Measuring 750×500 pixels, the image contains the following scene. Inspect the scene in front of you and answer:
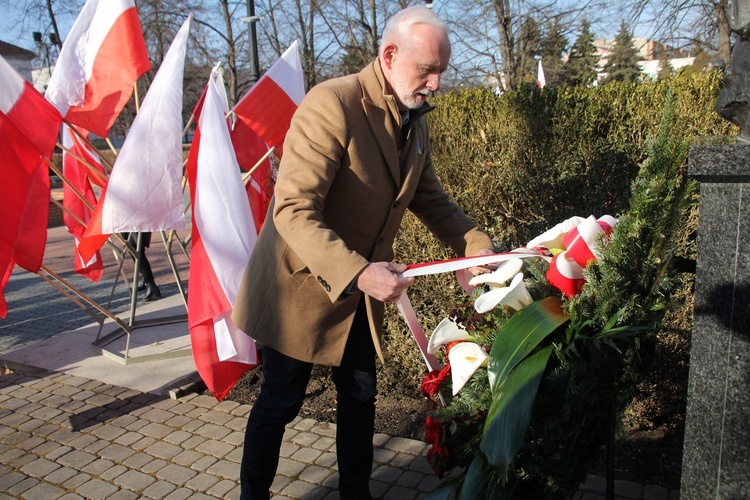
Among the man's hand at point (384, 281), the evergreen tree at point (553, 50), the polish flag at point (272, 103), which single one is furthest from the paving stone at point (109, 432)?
the evergreen tree at point (553, 50)

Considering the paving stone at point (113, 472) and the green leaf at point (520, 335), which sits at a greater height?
the green leaf at point (520, 335)

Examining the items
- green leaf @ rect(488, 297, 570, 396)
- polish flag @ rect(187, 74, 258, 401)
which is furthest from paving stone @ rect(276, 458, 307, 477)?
green leaf @ rect(488, 297, 570, 396)

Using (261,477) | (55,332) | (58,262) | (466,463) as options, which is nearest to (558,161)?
(466,463)

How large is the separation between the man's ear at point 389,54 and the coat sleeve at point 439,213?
45 centimetres

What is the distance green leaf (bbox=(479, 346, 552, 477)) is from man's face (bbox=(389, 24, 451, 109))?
1013 millimetres

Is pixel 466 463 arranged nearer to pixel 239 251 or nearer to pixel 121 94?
pixel 239 251

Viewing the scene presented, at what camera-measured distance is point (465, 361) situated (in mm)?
2080

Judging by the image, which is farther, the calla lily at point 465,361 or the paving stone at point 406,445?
the paving stone at point 406,445

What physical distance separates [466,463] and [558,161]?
2.02m

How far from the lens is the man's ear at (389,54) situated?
92.2 inches

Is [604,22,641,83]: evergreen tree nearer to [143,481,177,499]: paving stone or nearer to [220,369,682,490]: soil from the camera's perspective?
[220,369,682,490]: soil

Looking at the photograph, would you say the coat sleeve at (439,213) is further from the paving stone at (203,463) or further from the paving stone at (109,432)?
the paving stone at (109,432)

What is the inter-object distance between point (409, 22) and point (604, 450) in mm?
1786

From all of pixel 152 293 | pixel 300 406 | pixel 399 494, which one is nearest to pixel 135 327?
pixel 152 293
